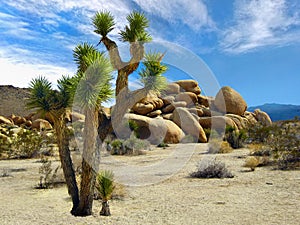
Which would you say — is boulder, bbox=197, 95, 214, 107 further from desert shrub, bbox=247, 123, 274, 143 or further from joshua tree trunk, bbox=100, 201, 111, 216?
joshua tree trunk, bbox=100, 201, 111, 216

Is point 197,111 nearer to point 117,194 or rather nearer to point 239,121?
point 239,121

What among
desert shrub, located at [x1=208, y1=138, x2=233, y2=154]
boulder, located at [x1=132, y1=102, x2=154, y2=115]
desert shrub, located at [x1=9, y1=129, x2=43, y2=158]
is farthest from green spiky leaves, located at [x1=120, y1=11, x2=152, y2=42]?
boulder, located at [x1=132, y1=102, x2=154, y2=115]

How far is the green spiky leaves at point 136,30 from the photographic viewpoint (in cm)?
682

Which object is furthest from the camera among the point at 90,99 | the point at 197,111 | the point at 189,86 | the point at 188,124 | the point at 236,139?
the point at 189,86

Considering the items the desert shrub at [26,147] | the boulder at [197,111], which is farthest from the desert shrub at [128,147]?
the boulder at [197,111]

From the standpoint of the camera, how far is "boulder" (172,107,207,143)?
26.8 metres

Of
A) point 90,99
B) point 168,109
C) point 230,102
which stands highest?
point 230,102

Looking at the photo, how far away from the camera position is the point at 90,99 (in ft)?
17.7

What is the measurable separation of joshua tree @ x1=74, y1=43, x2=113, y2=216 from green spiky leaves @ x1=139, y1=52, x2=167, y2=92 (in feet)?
2.64

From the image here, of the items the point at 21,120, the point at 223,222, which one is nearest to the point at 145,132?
the point at 223,222

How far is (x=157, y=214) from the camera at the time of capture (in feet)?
19.5

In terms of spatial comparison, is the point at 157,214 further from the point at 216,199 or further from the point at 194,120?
the point at 194,120

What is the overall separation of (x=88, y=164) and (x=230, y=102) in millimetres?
30540

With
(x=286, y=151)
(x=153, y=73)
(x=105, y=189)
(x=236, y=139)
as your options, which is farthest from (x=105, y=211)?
(x=236, y=139)
